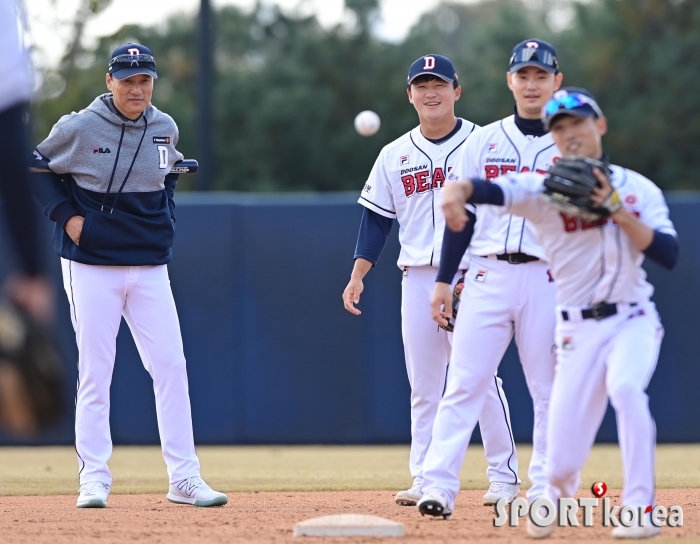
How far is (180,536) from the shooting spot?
15.5 ft

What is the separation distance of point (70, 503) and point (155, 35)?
20.4 m

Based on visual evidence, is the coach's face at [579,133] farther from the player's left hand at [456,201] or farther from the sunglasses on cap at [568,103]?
the player's left hand at [456,201]

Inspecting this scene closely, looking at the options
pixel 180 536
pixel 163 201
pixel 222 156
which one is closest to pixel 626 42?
pixel 222 156

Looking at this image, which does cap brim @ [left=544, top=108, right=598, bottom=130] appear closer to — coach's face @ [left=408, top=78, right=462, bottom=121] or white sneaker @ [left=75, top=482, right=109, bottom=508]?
coach's face @ [left=408, top=78, right=462, bottom=121]

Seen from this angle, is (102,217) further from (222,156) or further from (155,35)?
(155,35)

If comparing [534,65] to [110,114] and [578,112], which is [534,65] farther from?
[110,114]

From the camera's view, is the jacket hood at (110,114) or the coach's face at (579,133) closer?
the coach's face at (579,133)

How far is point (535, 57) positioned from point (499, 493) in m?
2.12

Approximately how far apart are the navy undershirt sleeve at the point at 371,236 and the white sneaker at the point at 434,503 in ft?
4.91

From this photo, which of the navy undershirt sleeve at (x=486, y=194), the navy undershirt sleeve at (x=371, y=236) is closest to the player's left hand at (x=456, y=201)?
the navy undershirt sleeve at (x=486, y=194)

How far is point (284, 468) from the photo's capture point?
29.3ft

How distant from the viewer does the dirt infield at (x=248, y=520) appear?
4645mm

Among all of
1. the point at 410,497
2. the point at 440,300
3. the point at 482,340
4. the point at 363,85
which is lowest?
the point at 410,497

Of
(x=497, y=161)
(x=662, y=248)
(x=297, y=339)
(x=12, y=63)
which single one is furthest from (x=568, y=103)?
(x=297, y=339)
